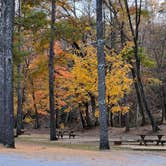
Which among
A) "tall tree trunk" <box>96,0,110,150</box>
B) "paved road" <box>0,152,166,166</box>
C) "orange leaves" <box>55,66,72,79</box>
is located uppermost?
"orange leaves" <box>55,66,72,79</box>

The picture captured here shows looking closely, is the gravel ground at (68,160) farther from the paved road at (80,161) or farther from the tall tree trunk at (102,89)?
the tall tree trunk at (102,89)

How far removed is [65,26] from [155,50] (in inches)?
736

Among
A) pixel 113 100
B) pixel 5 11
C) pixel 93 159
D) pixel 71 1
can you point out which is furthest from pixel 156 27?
pixel 93 159

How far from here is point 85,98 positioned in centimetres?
3853

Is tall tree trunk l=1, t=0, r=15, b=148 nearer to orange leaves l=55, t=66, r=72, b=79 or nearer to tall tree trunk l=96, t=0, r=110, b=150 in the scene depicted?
tall tree trunk l=96, t=0, r=110, b=150

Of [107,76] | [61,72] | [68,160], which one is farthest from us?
[61,72]

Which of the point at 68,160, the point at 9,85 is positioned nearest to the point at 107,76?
the point at 9,85

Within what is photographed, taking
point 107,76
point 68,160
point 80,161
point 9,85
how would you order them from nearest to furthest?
point 80,161 → point 68,160 → point 9,85 → point 107,76

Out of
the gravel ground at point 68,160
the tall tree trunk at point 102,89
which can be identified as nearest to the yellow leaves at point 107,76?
the tall tree trunk at point 102,89

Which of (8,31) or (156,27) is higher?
(156,27)

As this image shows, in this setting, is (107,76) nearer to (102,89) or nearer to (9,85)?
(102,89)

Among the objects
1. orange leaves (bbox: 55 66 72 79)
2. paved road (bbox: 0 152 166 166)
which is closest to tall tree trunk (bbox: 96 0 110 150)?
paved road (bbox: 0 152 166 166)

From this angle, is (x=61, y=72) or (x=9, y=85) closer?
(x=9, y=85)

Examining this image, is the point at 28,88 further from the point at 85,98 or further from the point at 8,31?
the point at 8,31
